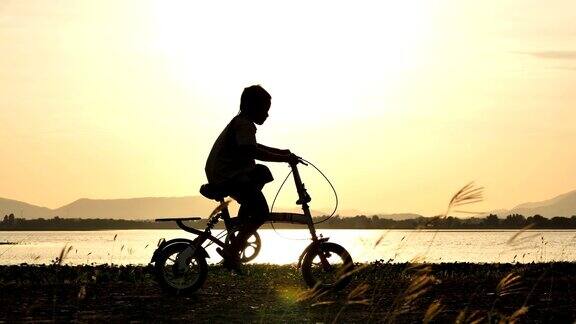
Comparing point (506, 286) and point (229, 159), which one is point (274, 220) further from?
point (506, 286)

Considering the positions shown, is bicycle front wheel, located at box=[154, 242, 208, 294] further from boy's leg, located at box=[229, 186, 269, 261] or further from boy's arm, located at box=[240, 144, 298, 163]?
boy's arm, located at box=[240, 144, 298, 163]

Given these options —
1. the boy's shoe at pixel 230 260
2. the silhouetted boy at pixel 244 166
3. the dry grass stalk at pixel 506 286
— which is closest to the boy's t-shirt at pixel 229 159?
the silhouetted boy at pixel 244 166

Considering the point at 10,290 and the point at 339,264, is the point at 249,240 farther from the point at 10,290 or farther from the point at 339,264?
the point at 10,290

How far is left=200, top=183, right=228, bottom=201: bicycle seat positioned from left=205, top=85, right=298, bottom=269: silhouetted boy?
0.04 metres

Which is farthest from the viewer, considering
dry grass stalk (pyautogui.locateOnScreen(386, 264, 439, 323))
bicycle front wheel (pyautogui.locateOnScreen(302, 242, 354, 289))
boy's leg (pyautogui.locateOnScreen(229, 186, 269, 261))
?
bicycle front wheel (pyautogui.locateOnScreen(302, 242, 354, 289))

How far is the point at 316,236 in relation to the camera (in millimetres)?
10781

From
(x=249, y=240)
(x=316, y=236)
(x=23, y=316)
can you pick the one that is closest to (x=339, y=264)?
(x=316, y=236)

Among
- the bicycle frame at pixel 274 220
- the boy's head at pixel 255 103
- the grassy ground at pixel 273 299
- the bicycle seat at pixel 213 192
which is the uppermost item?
the boy's head at pixel 255 103

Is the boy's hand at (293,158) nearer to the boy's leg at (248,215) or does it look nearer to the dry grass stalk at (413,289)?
the boy's leg at (248,215)

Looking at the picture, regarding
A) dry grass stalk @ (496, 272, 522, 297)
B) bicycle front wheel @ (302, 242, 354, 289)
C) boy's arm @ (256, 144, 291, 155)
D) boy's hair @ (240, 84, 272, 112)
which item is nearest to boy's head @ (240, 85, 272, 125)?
boy's hair @ (240, 84, 272, 112)

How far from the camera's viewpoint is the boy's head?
399 inches

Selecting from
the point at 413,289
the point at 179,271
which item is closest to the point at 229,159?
the point at 179,271

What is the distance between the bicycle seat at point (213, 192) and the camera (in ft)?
33.4

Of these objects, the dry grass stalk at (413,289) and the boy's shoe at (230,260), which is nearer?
the dry grass stalk at (413,289)
